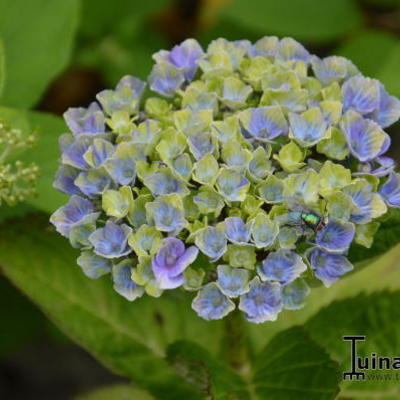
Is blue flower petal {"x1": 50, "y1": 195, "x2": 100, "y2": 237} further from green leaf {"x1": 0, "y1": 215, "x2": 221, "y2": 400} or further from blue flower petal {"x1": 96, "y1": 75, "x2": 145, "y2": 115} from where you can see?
green leaf {"x1": 0, "y1": 215, "x2": 221, "y2": 400}

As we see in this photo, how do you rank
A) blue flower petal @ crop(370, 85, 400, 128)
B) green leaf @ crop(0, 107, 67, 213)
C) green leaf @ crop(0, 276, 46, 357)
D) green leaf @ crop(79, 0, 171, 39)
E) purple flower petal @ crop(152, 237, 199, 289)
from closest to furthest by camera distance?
purple flower petal @ crop(152, 237, 199, 289)
blue flower petal @ crop(370, 85, 400, 128)
green leaf @ crop(0, 107, 67, 213)
green leaf @ crop(0, 276, 46, 357)
green leaf @ crop(79, 0, 171, 39)

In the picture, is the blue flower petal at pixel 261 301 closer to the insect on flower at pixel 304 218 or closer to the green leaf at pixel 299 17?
the insect on flower at pixel 304 218

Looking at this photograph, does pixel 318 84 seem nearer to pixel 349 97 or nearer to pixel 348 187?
pixel 349 97

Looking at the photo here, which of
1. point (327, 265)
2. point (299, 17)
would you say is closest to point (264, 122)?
point (327, 265)

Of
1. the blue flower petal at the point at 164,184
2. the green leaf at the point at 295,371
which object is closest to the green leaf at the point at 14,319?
the green leaf at the point at 295,371

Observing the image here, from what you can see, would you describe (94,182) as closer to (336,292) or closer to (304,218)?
(304,218)

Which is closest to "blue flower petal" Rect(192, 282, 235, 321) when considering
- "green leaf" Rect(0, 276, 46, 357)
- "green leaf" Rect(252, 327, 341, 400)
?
"green leaf" Rect(252, 327, 341, 400)
